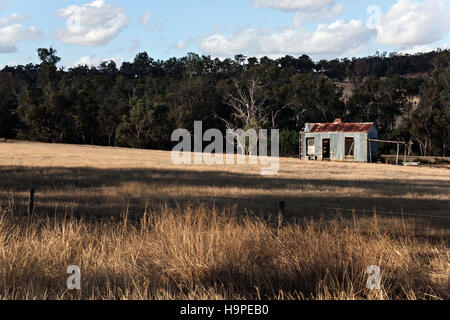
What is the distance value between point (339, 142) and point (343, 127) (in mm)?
1663

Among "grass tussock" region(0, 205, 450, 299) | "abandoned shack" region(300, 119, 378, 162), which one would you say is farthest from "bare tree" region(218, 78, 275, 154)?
"grass tussock" region(0, 205, 450, 299)

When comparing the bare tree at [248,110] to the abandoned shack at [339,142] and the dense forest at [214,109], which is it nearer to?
the dense forest at [214,109]

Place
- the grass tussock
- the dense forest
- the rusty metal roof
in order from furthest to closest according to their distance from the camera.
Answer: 1. the dense forest
2. the rusty metal roof
3. the grass tussock

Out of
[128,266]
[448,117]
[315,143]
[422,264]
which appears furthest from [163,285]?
[448,117]

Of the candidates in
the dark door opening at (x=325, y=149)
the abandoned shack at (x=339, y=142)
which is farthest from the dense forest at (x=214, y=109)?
the dark door opening at (x=325, y=149)

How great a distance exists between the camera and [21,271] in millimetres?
7270

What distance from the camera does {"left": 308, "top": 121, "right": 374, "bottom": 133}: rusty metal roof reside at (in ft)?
174

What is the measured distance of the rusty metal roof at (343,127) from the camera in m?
53.1

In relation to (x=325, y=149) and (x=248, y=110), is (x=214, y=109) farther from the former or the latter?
(x=325, y=149)

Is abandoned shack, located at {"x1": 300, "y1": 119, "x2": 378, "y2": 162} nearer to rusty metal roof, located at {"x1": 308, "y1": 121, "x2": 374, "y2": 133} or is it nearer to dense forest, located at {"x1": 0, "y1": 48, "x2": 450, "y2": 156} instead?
rusty metal roof, located at {"x1": 308, "y1": 121, "x2": 374, "y2": 133}

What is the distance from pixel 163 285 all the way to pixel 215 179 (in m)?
21.4

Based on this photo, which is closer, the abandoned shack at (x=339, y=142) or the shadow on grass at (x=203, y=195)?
the shadow on grass at (x=203, y=195)

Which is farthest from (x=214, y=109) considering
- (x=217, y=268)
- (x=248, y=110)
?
(x=217, y=268)

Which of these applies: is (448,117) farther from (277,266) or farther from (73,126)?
(277,266)
